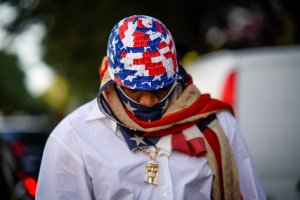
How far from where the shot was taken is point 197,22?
37.7 feet

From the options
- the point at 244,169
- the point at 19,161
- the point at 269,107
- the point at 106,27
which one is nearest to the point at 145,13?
the point at 106,27

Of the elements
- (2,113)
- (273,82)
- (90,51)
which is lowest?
(2,113)

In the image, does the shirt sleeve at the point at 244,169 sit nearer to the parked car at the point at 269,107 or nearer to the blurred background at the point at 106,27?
the parked car at the point at 269,107

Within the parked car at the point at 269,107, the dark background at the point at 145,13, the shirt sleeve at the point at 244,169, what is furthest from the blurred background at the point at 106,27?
the shirt sleeve at the point at 244,169

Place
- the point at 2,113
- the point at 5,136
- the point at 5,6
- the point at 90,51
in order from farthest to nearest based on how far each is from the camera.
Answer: the point at 2,113
the point at 90,51
the point at 5,6
the point at 5,136

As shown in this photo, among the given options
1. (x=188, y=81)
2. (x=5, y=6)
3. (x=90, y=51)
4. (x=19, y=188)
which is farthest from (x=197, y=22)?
(x=188, y=81)

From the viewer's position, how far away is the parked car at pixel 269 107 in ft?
15.5

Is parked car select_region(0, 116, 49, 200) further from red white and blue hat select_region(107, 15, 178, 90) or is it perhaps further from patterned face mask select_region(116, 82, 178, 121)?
red white and blue hat select_region(107, 15, 178, 90)

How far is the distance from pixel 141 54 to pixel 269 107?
2.58 meters

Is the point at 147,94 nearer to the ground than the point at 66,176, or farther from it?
farther from it

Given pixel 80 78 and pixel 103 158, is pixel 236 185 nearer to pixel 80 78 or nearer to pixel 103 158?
pixel 103 158

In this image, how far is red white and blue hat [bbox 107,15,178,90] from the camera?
2.59 metres

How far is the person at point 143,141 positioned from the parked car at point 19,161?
138 centimetres

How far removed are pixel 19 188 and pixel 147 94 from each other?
2072 millimetres
